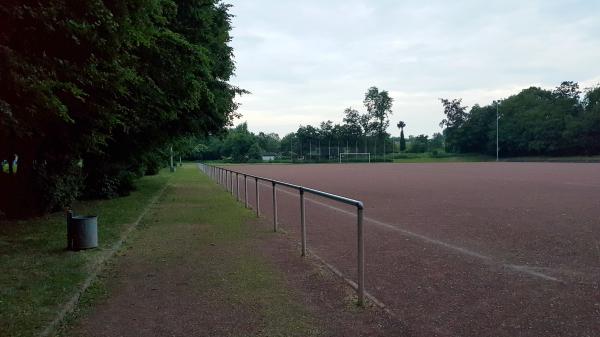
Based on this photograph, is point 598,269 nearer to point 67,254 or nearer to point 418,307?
point 418,307

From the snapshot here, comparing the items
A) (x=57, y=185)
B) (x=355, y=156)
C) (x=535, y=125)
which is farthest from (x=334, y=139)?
(x=57, y=185)


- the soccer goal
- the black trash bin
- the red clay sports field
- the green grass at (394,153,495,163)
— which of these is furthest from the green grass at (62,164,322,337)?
the soccer goal

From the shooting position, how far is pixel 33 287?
5.47 meters

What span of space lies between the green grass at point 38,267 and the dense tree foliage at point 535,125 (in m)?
81.1

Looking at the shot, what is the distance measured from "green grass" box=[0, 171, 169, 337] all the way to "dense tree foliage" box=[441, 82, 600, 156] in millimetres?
81093

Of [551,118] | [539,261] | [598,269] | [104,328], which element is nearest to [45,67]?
[104,328]

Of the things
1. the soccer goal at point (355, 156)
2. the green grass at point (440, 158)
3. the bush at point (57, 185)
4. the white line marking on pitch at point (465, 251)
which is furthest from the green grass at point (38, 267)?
the soccer goal at point (355, 156)

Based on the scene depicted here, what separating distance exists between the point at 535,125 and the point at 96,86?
88651 mm

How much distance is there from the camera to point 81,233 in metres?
7.60

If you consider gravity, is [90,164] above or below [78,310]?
above

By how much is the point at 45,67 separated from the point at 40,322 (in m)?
3.00

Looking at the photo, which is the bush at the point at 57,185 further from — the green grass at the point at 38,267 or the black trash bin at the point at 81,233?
the black trash bin at the point at 81,233

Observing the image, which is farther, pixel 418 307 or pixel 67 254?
pixel 67 254

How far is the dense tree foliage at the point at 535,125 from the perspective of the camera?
77.4 m
